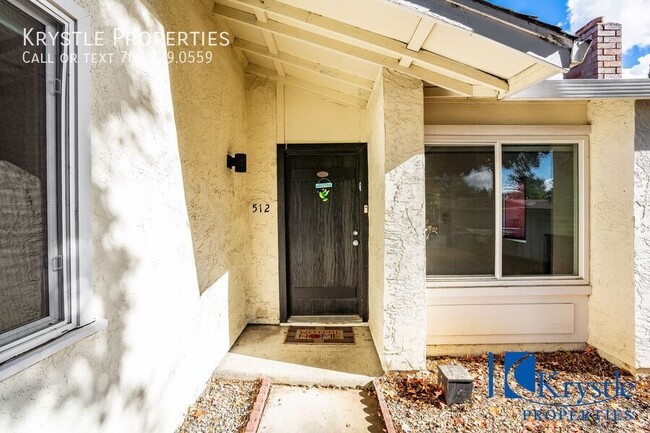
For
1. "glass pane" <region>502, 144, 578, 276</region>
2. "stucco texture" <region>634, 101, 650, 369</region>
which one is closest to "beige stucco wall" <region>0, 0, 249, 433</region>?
"glass pane" <region>502, 144, 578, 276</region>

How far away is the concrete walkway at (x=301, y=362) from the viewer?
3.02 metres

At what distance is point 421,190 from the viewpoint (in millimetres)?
2992

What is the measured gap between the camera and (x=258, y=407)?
2.58 metres

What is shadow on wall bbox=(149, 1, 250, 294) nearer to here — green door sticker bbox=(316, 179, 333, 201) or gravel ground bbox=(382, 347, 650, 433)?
green door sticker bbox=(316, 179, 333, 201)

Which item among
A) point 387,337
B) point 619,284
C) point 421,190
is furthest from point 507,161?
point 387,337

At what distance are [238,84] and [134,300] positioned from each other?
3.08m

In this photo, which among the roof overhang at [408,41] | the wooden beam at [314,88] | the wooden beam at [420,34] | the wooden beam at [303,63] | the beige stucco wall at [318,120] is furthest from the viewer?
the beige stucco wall at [318,120]

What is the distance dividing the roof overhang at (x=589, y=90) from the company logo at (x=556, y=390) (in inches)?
112

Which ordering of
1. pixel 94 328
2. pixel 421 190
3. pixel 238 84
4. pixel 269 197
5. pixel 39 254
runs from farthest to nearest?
pixel 269 197, pixel 238 84, pixel 421 190, pixel 94 328, pixel 39 254

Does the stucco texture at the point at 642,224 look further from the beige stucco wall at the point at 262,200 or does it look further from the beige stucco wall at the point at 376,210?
the beige stucco wall at the point at 262,200

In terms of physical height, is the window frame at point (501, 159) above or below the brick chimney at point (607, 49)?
below

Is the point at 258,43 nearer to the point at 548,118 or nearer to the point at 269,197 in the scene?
the point at 269,197

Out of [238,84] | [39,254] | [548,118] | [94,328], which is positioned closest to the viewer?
[39,254]

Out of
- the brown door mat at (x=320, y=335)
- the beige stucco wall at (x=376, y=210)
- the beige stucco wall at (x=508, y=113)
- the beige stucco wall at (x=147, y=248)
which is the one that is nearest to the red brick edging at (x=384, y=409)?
the beige stucco wall at (x=376, y=210)
